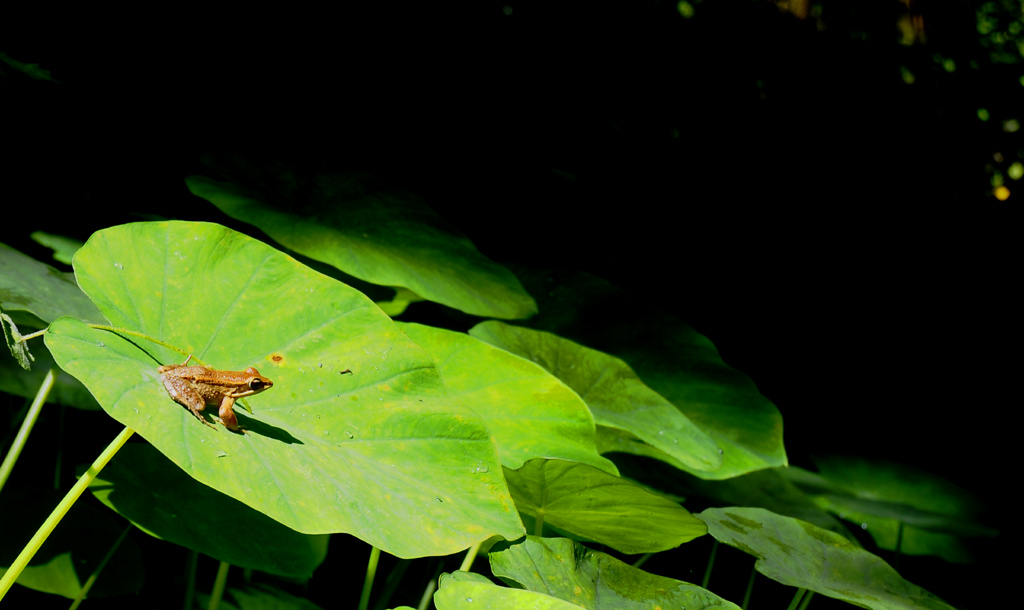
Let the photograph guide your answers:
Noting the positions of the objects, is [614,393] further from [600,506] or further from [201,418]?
[201,418]

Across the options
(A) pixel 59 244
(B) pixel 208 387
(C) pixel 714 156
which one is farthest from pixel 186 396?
(C) pixel 714 156

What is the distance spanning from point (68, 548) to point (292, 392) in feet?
1.68

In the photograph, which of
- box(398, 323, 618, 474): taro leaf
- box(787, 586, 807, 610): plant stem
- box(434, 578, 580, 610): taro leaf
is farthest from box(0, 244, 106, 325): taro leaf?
box(787, 586, 807, 610): plant stem

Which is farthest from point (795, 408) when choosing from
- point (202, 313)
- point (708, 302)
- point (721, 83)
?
point (202, 313)

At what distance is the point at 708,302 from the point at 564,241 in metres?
0.54

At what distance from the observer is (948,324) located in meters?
2.28

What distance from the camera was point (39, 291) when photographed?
938mm

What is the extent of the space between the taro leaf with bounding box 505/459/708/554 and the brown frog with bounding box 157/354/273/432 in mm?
348

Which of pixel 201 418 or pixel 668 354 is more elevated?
pixel 201 418

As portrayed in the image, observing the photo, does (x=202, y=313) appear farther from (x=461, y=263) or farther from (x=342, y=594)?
(x=342, y=594)

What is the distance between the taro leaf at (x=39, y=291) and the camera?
86cm

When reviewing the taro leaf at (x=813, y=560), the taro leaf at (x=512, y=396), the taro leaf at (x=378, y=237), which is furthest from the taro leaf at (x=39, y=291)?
the taro leaf at (x=813, y=560)

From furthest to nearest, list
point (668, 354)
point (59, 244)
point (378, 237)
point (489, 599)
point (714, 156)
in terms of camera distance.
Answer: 1. point (714, 156)
2. point (668, 354)
3. point (378, 237)
4. point (59, 244)
5. point (489, 599)

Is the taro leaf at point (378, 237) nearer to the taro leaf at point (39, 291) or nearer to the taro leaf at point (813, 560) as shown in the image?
the taro leaf at point (39, 291)
